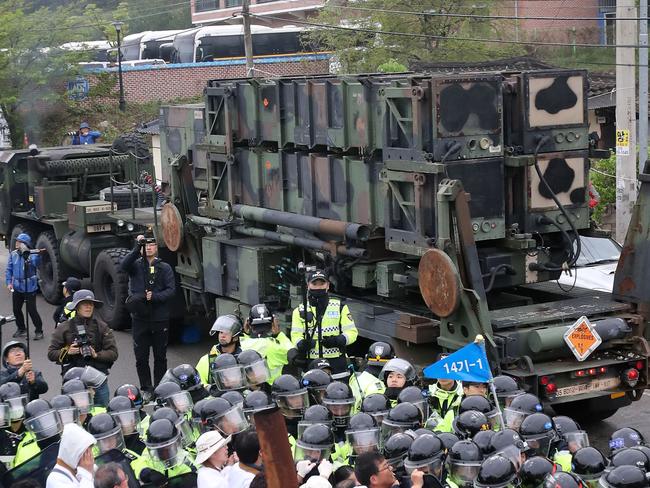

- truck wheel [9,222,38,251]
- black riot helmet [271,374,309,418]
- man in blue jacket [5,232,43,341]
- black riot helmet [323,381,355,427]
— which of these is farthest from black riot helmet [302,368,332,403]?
truck wheel [9,222,38,251]

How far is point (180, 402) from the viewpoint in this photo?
9.23m

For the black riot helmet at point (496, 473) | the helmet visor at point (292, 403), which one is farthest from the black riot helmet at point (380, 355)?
the black riot helmet at point (496, 473)

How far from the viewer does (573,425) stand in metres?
8.20

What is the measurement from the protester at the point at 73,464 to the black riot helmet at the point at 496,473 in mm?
2143

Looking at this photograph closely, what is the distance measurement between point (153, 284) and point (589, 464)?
7.62 meters

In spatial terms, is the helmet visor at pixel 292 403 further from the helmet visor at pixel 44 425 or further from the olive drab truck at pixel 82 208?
the olive drab truck at pixel 82 208

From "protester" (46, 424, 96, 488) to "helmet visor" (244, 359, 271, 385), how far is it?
10.3ft

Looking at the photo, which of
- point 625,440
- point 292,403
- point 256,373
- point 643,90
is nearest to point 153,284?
point 256,373

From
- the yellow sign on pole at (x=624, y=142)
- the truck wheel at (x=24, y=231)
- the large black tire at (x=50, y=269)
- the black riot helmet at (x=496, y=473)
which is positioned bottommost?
the large black tire at (x=50, y=269)

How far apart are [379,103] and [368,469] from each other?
6064 millimetres

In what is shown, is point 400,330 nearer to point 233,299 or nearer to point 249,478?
point 233,299

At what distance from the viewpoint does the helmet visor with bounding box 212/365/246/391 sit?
9.90m

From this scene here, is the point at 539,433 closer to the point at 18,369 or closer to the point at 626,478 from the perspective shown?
the point at 626,478

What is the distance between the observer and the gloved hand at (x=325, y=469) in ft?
23.5
